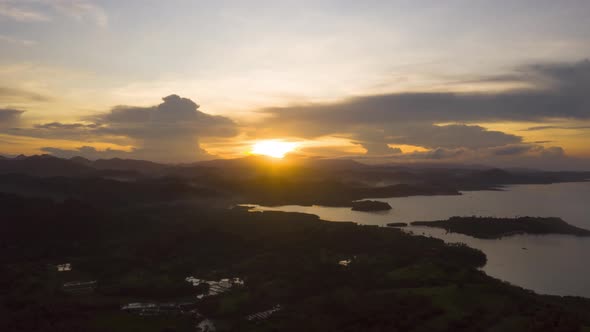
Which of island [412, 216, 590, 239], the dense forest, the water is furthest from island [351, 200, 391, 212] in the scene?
the dense forest

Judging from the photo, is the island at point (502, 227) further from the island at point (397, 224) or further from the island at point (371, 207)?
the island at point (371, 207)

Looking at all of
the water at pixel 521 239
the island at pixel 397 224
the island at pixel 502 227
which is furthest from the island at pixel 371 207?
the island at pixel 502 227

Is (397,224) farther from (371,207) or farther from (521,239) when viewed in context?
(371,207)

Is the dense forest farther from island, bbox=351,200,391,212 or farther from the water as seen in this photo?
island, bbox=351,200,391,212

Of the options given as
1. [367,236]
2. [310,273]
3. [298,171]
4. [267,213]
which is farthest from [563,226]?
[298,171]

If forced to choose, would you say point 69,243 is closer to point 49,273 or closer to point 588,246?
point 49,273

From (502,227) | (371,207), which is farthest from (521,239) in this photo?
(371,207)

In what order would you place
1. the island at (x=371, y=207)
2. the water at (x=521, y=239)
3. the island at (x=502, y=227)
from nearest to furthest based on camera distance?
the water at (x=521, y=239) < the island at (x=502, y=227) < the island at (x=371, y=207)
